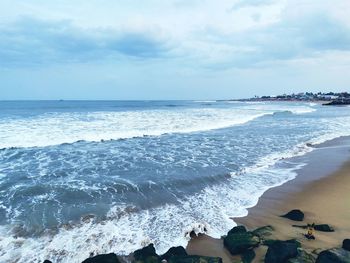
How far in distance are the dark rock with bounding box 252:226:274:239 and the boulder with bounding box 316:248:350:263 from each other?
1.58 m

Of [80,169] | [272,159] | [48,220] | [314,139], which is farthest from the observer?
[314,139]

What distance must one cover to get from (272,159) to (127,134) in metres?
13.3

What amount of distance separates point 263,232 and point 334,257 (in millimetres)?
2064

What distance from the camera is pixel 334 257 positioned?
6.62m

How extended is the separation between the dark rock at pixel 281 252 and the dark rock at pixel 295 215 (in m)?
2.58

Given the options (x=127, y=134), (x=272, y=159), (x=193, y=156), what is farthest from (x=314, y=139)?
(x=127, y=134)

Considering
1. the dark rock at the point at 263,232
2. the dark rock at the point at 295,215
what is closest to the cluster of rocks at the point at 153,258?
the dark rock at the point at 263,232

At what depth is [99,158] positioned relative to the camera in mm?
17891

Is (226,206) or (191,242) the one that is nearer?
(191,242)

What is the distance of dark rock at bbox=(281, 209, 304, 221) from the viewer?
9648 millimetres

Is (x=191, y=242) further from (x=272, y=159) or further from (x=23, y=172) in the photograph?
(x=272, y=159)

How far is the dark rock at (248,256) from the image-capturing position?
7234 millimetres

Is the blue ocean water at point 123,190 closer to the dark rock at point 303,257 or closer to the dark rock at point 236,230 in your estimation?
the dark rock at point 236,230

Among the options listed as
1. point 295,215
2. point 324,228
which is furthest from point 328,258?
point 295,215
